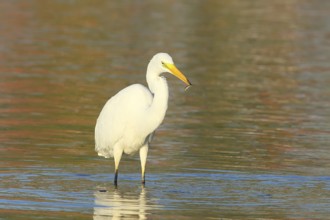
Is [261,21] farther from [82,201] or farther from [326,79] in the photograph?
[82,201]

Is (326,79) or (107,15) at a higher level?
(107,15)

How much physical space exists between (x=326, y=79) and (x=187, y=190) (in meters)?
11.7

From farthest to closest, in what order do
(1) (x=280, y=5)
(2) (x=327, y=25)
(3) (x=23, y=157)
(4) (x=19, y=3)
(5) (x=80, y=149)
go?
(1) (x=280, y=5) → (4) (x=19, y=3) → (2) (x=327, y=25) → (5) (x=80, y=149) → (3) (x=23, y=157)

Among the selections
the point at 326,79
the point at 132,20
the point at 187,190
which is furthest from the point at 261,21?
the point at 187,190

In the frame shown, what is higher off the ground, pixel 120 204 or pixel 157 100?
pixel 157 100

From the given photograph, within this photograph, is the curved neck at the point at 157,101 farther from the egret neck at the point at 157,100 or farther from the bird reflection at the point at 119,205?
the bird reflection at the point at 119,205

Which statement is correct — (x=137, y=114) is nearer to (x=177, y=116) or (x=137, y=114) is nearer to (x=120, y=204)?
(x=120, y=204)

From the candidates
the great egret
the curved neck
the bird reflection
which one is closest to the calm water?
the bird reflection

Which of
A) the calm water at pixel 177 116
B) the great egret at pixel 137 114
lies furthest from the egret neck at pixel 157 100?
the calm water at pixel 177 116

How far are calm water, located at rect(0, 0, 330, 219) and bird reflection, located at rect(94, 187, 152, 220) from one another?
0.08 feet

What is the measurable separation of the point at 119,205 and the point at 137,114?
147 cm

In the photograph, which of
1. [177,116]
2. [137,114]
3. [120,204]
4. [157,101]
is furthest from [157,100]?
[177,116]

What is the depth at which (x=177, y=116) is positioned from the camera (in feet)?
63.6

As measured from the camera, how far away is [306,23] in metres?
37.3
